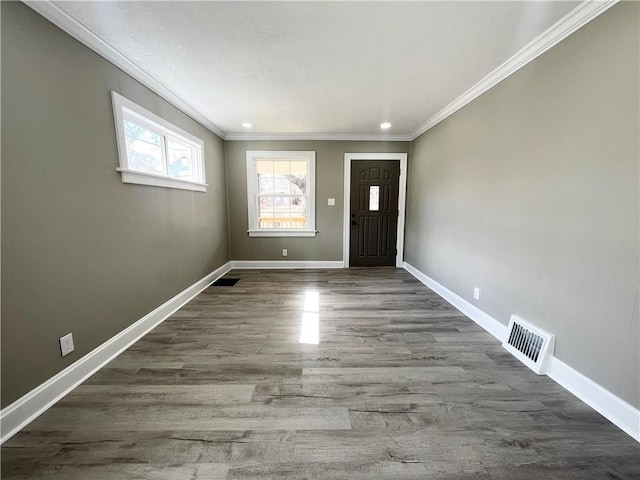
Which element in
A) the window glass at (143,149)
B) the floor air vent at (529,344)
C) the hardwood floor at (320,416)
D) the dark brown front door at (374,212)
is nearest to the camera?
the hardwood floor at (320,416)

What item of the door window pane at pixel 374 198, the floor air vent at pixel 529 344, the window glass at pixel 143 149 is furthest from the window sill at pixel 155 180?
the floor air vent at pixel 529 344

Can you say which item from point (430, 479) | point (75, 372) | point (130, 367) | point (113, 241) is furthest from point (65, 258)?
point (430, 479)

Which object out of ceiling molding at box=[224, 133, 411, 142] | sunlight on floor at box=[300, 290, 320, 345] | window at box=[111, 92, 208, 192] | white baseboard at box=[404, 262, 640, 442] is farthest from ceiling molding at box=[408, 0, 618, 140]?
window at box=[111, 92, 208, 192]

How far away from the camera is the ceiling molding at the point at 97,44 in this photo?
151 centimetres

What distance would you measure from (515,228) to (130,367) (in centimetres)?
326

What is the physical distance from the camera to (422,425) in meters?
1.43

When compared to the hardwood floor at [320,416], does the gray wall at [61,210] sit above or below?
above

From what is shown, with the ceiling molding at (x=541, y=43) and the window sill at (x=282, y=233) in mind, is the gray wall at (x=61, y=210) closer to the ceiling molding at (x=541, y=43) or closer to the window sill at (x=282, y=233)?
the window sill at (x=282, y=233)

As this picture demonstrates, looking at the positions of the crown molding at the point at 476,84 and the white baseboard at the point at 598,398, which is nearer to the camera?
the white baseboard at the point at 598,398

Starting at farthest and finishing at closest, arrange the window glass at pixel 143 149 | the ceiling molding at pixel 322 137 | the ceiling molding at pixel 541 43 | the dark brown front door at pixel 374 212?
1. the dark brown front door at pixel 374 212
2. the ceiling molding at pixel 322 137
3. the window glass at pixel 143 149
4. the ceiling molding at pixel 541 43

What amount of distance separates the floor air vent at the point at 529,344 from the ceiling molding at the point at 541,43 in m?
2.04

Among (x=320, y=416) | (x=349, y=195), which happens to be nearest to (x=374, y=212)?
(x=349, y=195)

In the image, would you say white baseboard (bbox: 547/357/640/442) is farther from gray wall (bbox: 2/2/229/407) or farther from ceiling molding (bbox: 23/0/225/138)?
ceiling molding (bbox: 23/0/225/138)

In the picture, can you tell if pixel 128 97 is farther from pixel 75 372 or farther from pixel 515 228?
pixel 515 228
